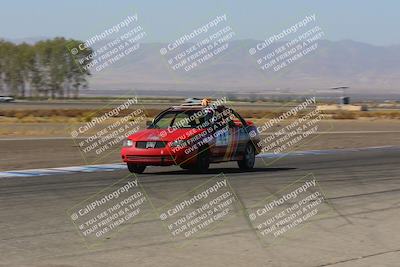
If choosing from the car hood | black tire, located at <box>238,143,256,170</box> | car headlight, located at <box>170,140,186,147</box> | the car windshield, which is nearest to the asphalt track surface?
car headlight, located at <box>170,140,186,147</box>

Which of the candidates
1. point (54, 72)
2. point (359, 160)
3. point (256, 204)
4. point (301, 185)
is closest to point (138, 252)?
point (256, 204)

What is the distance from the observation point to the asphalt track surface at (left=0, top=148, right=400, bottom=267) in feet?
24.7

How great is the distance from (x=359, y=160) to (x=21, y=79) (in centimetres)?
11894

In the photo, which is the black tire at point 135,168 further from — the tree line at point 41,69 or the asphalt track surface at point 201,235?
the tree line at point 41,69

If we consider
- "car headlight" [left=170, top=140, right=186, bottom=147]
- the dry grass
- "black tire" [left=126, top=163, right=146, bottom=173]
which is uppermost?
"car headlight" [left=170, top=140, right=186, bottom=147]

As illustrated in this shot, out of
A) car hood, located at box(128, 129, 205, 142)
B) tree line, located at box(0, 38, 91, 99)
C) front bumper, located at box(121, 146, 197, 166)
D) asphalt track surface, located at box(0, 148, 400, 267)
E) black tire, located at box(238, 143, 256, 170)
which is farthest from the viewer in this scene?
tree line, located at box(0, 38, 91, 99)

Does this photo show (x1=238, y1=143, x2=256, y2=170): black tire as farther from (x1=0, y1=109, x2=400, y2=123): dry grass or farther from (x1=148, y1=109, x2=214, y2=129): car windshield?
(x1=0, y1=109, x2=400, y2=123): dry grass

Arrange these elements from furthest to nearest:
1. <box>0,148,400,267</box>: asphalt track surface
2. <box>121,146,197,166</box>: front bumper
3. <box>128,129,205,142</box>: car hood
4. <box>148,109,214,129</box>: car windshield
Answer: <box>148,109,214,129</box>: car windshield
<box>128,129,205,142</box>: car hood
<box>121,146,197,166</box>: front bumper
<box>0,148,400,267</box>: asphalt track surface

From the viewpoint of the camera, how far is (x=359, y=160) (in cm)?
2055

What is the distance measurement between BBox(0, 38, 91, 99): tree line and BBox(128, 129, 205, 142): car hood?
108324 mm

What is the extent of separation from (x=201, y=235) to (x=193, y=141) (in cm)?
652

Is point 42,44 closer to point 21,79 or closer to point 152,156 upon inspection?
point 21,79

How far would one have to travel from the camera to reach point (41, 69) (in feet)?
429

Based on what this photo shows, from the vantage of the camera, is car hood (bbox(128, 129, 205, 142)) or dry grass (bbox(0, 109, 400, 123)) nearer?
car hood (bbox(128, 129, 205, 142))
